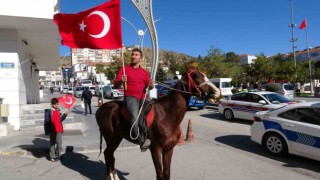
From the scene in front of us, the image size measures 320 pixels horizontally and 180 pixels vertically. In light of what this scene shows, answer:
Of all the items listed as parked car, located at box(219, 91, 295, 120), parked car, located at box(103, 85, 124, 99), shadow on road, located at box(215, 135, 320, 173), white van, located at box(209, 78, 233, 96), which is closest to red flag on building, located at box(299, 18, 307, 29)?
white van, located at box(209, 78, 233, 96)

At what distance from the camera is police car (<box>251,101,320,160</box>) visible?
24.2 ft

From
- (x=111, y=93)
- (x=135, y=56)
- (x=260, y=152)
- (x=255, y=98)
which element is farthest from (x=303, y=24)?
(x=135, y=56)

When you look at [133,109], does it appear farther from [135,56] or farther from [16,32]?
[16,32]

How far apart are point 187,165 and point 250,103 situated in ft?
27.7

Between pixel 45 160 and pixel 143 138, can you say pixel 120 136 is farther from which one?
pixel 45 160

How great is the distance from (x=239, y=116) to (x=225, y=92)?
17204mm

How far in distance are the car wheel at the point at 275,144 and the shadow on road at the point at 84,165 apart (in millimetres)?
4233

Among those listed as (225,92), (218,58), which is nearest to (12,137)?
(225,92)

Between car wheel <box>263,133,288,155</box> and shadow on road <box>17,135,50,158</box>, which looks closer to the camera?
car wheel <box>263,133,288,155</box>

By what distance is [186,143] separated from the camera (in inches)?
392

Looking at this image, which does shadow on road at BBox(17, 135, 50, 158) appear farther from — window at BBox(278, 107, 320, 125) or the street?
window at BBox(278, 107, 320, 125)

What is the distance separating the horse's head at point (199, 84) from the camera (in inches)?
201

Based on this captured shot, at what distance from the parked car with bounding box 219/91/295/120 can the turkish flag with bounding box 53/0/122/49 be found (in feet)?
30.3

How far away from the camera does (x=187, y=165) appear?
7.33m
